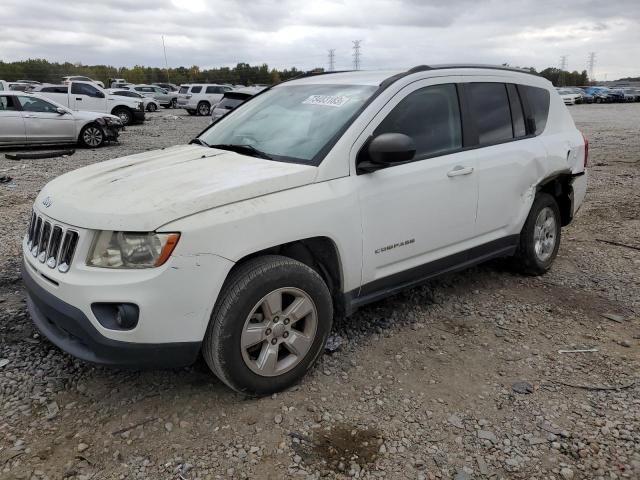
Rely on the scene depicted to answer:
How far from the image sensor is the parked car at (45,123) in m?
13.0

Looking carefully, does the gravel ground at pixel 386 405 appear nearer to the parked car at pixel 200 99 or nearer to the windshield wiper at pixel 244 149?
the windshield wiper at pixel 244 149

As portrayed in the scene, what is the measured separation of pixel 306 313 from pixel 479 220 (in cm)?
172

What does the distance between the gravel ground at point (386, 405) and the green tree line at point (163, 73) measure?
60.7 meters

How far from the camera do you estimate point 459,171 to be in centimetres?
374

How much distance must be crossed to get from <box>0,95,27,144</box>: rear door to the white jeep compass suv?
36.3 ft

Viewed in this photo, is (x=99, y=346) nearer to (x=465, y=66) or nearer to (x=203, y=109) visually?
(x=465, y=66)

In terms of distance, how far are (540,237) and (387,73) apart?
2.13 metres

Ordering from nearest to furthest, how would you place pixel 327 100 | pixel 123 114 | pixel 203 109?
pixel 327 100
pixel 123 114
pixel 203 109

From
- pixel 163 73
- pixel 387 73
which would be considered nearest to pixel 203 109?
pixel 387 73

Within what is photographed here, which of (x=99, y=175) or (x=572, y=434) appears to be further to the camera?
(x=99, y=175)

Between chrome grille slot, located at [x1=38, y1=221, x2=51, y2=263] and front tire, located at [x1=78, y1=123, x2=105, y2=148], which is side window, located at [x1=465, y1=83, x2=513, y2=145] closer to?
chrome grille slot, located at [x1=38, y1=221, x2=51, y2=263]

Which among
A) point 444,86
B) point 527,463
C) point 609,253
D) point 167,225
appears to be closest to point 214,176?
point 167,225

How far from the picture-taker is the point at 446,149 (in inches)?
149

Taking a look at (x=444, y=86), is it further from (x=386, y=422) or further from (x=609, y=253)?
(x=609, y=253)
